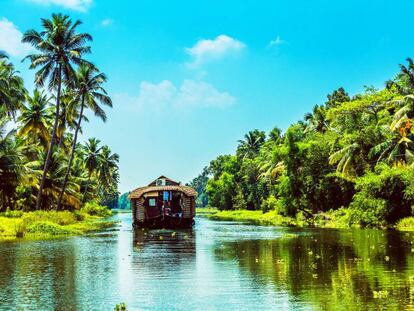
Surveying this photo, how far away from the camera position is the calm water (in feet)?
38.9

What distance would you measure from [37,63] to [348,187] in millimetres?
31579

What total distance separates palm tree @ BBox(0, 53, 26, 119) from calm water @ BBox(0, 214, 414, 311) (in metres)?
16.4

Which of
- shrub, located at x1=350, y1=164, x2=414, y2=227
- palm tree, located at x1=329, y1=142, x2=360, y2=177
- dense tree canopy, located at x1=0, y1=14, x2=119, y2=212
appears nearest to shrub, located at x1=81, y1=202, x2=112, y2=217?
dense tree canopy, located at x1=0, y1=14, x2=119, y2=212

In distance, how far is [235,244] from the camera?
92.0ft

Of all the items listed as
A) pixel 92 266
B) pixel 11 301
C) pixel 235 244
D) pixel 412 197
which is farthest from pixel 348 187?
pixel 11 301

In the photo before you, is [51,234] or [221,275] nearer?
[221,275]

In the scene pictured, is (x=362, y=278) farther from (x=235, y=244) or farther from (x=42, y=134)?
(x=42, y=134)

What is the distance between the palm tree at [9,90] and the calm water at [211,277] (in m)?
16.4

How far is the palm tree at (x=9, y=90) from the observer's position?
3812 centimetres

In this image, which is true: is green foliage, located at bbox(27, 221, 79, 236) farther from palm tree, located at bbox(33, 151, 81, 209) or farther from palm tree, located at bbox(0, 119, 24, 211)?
palm tree, located at bbox(33, 151, 81, 209)

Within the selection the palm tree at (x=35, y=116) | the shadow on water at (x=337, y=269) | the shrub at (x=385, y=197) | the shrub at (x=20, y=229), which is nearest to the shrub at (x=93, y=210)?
the palm tree at (x=35, y=116)

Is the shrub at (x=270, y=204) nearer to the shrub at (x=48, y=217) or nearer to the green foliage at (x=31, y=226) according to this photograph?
the shrub at (x=48, y=217)

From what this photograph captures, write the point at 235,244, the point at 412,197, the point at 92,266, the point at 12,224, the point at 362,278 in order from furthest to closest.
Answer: the point at 412,197, the point at 12,224, the point at 235,244, the point at 92,266, the point at 362,278

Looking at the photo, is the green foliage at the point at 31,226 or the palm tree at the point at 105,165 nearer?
the green foliage at the point at 31,226
